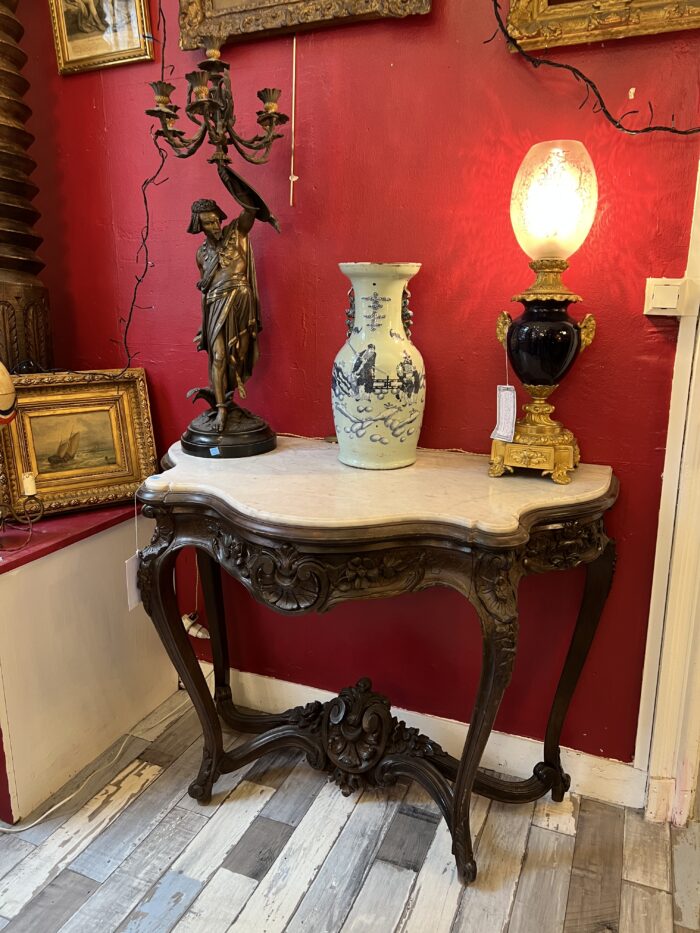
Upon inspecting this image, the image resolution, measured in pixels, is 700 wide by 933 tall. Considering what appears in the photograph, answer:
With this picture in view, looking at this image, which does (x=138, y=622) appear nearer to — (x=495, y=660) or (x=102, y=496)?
(x=102, y=496)

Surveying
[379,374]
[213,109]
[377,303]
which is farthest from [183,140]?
[379,374]

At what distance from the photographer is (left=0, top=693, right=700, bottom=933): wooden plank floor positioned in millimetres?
1307

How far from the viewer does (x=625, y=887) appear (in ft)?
4.52

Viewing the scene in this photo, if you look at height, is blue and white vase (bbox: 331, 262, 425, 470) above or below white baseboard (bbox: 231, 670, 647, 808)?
above

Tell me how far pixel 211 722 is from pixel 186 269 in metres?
1.17

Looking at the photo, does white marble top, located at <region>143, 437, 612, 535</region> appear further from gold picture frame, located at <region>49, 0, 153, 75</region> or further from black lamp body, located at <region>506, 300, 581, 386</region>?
gold picture frame, located at <region>49, 0, 153, 75</region>

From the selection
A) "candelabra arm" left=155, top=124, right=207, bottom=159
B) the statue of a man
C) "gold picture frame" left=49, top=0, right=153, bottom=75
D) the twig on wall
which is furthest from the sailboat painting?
the twig on wall

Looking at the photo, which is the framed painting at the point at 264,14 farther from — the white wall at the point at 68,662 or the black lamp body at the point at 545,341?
the white wall at the point at 68,662

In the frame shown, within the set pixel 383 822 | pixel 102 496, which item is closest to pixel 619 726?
pixel 383 822

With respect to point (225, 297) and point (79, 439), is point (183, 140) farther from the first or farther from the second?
point (79, 439)

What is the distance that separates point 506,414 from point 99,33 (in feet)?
4.72

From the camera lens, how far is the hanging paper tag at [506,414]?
1.34 m

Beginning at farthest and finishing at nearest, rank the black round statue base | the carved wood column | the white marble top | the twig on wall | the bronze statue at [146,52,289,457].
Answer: the carved wood column
the black round statue base
the bronze statue at [146,52,289,457]
the twig on wall
the white marble top

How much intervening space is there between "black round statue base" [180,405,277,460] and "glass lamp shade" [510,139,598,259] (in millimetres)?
727
